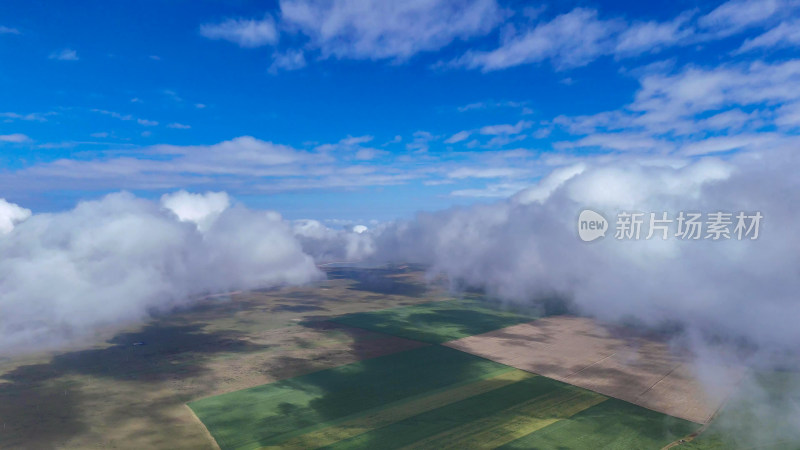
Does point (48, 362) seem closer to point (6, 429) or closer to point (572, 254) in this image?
point (6, 429)

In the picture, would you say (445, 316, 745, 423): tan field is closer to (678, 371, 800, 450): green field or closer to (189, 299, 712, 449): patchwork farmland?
(678, 371, 800, 450): green field

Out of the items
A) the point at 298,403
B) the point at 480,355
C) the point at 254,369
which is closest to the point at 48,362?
the point at 254,369

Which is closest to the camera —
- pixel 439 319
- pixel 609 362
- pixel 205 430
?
pixel 205 430

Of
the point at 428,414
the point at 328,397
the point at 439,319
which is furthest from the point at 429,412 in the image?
the point at 439,319

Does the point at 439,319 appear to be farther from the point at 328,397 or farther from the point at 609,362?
the point at 328,397

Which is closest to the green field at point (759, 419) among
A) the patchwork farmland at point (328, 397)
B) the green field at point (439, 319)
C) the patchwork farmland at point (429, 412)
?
the patchwork farmland at point (328, 397)

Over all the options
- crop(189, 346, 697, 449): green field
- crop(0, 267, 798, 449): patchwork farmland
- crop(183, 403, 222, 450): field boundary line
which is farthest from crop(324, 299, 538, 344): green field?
crop(183, 403, 222, 450): field boundary line
